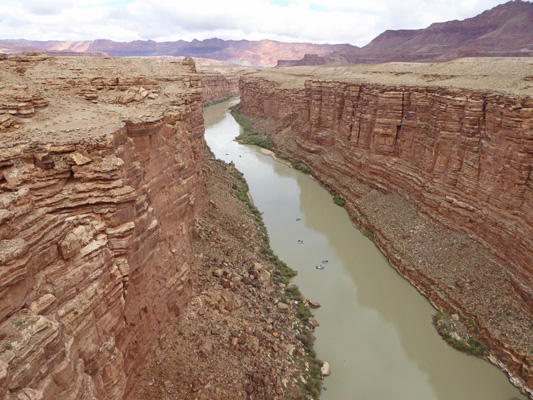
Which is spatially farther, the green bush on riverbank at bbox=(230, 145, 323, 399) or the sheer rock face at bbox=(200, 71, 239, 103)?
the sheer rock face at bbox=(200, 71, 239, 103)

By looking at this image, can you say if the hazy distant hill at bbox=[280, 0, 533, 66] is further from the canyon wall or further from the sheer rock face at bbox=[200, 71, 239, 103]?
the canyon wall

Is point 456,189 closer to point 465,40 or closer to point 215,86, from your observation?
point 215,86

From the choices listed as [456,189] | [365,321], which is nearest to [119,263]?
[365,321]

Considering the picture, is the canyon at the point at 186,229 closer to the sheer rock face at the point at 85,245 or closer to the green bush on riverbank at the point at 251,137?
the sheer rock face at the point at 85,245

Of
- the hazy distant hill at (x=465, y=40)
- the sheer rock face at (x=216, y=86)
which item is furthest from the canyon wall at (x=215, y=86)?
the hazy distant hill at (x=465, y=40)

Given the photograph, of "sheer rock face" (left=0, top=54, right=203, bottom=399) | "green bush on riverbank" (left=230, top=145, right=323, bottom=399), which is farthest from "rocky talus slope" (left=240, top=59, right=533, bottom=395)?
"sheer rock face" (left=0, top=54, right=203, bottom=399)

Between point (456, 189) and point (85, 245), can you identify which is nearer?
point (85, 245)
